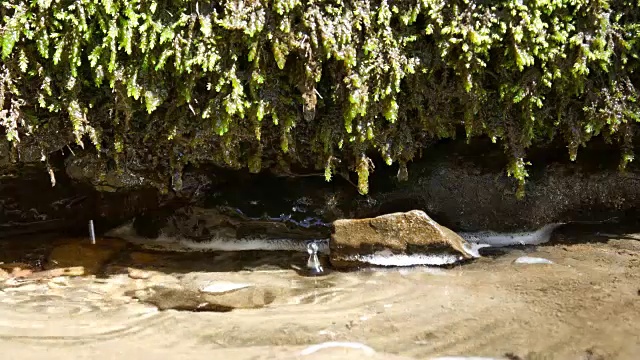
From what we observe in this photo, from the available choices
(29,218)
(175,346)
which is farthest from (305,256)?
(29,218)

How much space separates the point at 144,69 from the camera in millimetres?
2820

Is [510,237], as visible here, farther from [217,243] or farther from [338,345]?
[217,243]

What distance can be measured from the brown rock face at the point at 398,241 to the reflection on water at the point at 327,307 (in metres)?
0.12

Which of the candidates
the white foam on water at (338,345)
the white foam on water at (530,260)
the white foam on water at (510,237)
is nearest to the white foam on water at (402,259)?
the white foam on water at (530,260)

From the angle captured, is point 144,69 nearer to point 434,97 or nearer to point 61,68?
point 61,68

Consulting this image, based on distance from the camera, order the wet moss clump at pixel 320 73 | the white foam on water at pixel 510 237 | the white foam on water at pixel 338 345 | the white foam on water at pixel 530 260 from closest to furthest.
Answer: the white foam on water at pixel 338 345, the wet moss clump at pixel 320 73, the white foam on water at pixel 530 260, the white foam on water at pixel 510 237

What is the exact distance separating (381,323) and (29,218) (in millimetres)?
2746

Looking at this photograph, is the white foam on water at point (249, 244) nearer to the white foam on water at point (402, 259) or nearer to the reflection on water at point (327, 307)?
the reflection on water at point (327, 307)

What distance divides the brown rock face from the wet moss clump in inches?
10.6

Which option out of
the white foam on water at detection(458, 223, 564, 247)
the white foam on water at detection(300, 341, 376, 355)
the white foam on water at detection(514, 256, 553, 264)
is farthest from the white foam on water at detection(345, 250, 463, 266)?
the white foam on water at detection(300, 341, 376, 355)

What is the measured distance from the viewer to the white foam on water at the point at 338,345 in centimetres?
213

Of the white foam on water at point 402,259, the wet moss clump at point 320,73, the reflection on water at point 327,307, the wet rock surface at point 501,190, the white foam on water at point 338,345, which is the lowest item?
the white foam on water at point 338,345

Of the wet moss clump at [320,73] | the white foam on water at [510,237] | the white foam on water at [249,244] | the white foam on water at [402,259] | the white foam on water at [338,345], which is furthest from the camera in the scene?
the white foam on water at [249,244]

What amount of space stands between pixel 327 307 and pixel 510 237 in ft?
4.95
